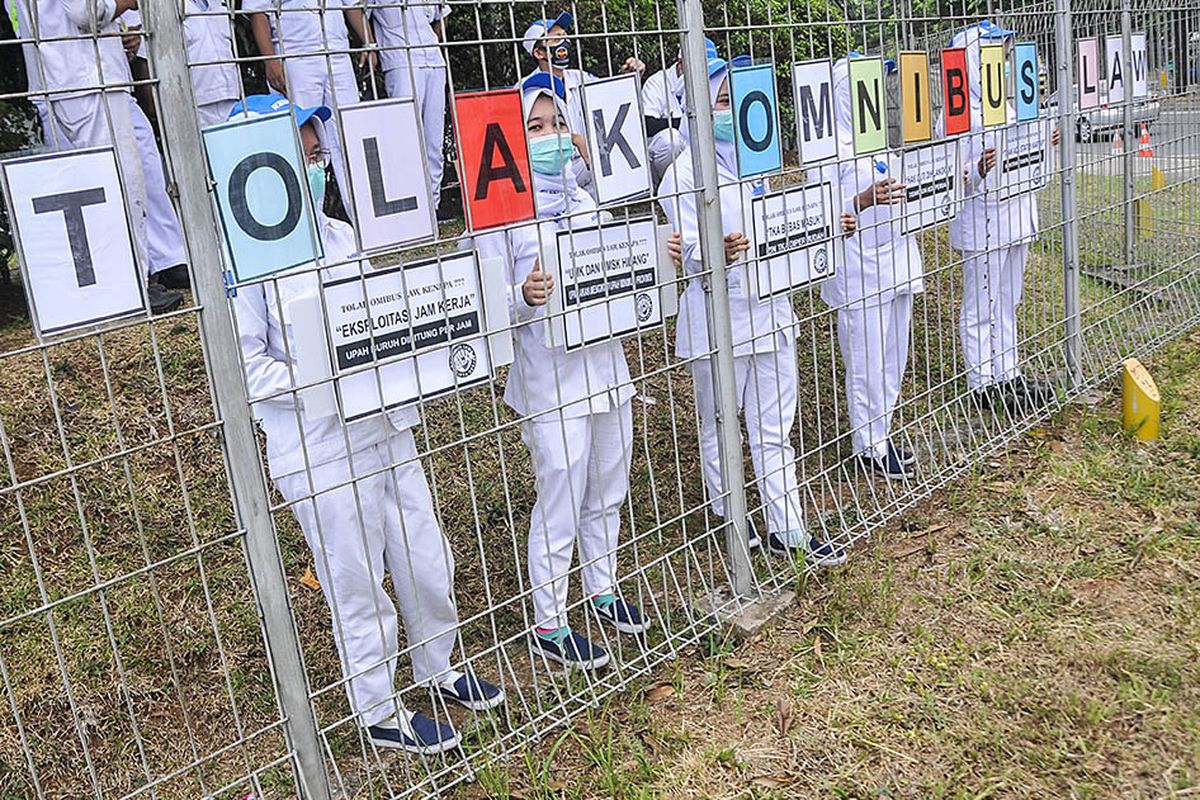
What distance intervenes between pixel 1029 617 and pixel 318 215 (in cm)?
271

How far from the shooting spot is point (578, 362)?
12.2 feet

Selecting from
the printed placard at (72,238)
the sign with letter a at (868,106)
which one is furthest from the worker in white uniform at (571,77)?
the printed placard at (72,238)

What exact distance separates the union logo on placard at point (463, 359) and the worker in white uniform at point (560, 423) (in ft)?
1.85

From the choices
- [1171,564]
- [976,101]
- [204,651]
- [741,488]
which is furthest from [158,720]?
[976,101]

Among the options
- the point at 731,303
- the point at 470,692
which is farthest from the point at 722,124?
the point at 470,692

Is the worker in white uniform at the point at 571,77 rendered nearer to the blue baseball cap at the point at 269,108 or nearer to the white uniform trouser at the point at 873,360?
the blue baseball cap at the point at 269,108

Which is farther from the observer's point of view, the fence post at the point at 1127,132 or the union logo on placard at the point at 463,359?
the fence post at the point at 1127,132

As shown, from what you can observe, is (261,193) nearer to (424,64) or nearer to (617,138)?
(617,138)

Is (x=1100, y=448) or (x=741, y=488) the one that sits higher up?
(x=741, y=488)

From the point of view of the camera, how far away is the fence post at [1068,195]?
17.5 ft

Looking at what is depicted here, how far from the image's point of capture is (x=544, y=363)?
12.2 ft

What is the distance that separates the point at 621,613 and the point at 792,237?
149 cm

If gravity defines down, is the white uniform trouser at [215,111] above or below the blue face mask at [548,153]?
above

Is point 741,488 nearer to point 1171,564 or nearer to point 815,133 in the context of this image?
point 815,133
